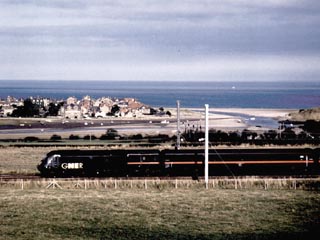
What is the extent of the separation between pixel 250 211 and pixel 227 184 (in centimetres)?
693

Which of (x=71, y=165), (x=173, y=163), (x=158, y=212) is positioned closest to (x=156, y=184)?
(x=173, y=163)

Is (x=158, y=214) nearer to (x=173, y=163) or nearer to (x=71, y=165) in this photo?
(x=173, y=163)

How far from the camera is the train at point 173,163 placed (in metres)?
36.2

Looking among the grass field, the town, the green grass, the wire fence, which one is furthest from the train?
the town

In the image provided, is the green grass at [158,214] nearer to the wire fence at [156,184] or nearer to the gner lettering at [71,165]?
the wire fence at [156,184]

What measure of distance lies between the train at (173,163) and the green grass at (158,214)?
4171mm

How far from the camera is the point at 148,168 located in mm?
36812

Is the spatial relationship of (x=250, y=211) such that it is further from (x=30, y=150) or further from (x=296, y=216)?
(x=30, y=150)

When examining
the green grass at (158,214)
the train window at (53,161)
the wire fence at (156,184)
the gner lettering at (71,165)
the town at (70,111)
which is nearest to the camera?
the green grass at (158,214)

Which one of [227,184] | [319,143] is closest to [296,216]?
[227,184]

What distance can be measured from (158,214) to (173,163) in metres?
10.2

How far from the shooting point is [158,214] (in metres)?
26.8

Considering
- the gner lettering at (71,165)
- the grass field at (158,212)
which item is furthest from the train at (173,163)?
the grass field at (158,212)

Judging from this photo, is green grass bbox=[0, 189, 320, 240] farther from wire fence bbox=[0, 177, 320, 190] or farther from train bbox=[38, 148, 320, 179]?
train bbox=[38, 148, 320, 179]
